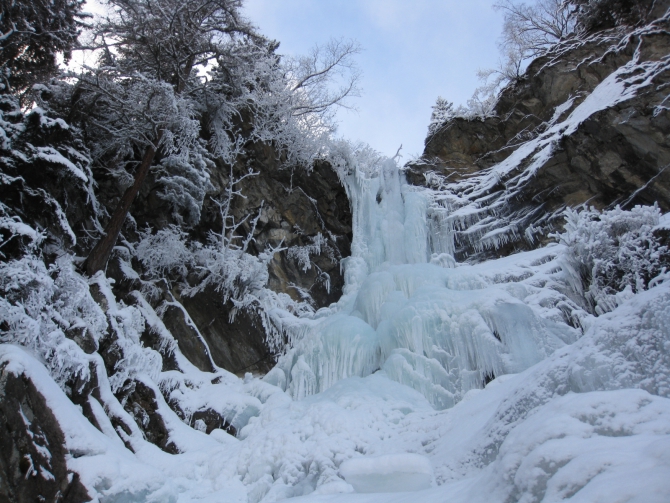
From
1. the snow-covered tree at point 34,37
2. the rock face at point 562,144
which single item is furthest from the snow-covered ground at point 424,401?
the snow-covered tree at point 34,37

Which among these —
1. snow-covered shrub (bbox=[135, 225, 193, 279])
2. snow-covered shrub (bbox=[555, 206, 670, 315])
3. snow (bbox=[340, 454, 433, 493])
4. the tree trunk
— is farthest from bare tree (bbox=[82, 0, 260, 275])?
snow-covered shrub (bbox=[555, 206, 670, 315])

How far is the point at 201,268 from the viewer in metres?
9.63

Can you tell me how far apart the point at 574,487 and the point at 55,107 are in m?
11.1

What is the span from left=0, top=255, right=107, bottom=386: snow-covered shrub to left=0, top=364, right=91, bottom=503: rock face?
0.78 m

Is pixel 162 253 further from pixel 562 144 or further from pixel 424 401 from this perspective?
pixel 562 144

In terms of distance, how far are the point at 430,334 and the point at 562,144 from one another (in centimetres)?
643

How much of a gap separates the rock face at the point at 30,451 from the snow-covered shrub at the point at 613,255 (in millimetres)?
7984

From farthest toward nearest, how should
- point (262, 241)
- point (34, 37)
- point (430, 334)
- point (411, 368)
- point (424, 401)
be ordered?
1. point (262, 241)
2. point (34, 37)
3. point (430, 334)
4. point (411, 368)
5. point (424, 401)

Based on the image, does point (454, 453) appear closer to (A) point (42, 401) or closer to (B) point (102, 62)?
(A) point (42, 401)

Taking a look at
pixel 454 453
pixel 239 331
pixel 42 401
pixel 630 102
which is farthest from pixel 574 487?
pixel 630 102

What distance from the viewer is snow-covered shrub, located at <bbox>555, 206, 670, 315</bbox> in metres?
6.93

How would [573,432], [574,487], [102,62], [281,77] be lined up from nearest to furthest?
[574,487]
[573,432]
[102,62]
[281,77]

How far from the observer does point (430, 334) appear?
25.1 ft

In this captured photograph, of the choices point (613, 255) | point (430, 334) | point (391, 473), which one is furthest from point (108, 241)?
point (613, 255)
